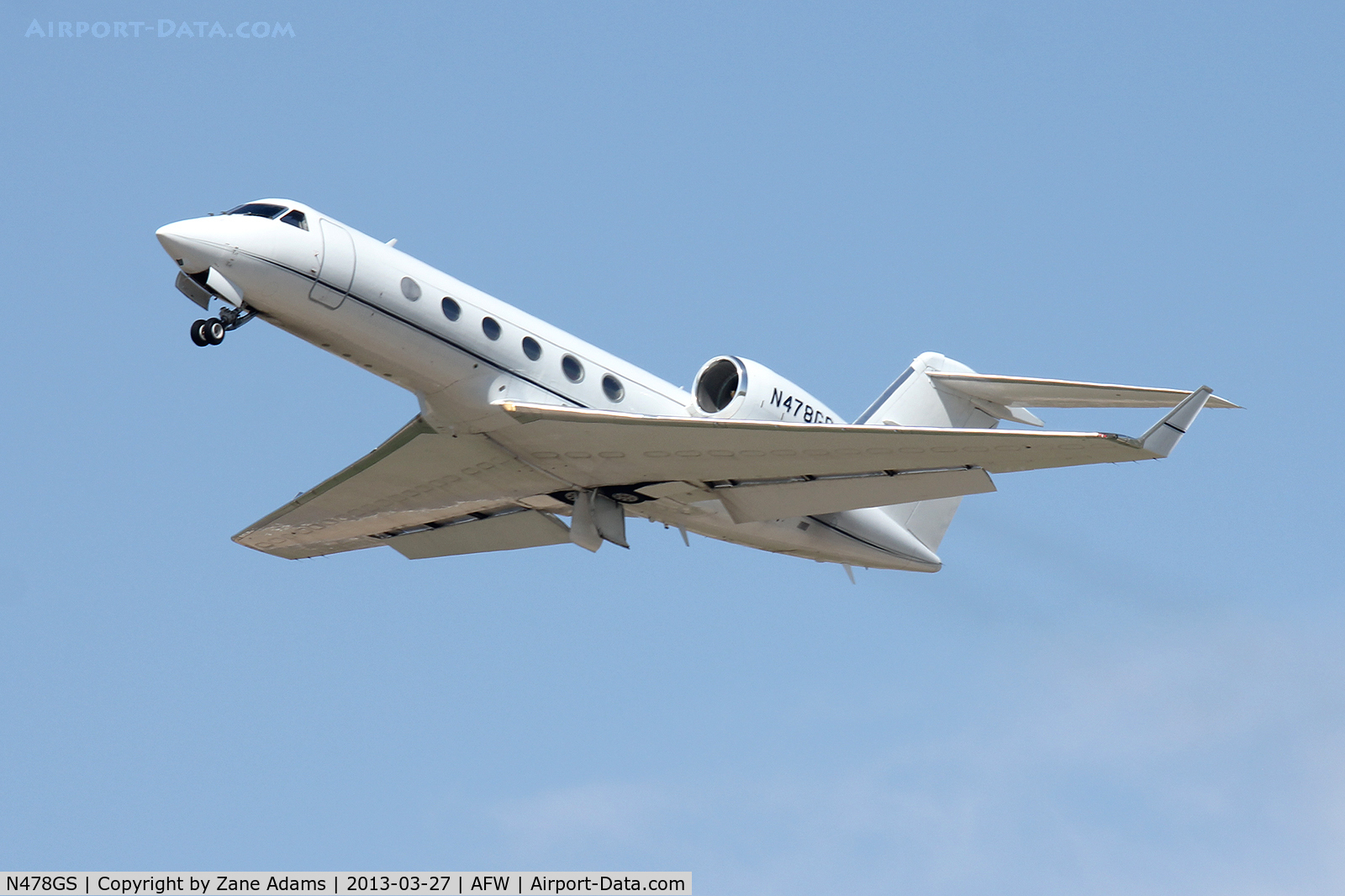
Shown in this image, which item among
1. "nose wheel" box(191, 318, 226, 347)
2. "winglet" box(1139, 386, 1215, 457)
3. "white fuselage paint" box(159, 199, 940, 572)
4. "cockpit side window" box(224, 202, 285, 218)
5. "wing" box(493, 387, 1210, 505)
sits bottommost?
"winglet" box(1139, 386, 1215, 457)

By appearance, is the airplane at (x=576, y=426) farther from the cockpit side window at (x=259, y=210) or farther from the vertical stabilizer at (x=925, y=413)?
the vertical stabilizer at (x=925, y=413)

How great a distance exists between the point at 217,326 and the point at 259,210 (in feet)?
4.28

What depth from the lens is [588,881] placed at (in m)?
16.8

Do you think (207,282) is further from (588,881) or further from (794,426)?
(588,881)

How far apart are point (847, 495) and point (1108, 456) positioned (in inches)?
149

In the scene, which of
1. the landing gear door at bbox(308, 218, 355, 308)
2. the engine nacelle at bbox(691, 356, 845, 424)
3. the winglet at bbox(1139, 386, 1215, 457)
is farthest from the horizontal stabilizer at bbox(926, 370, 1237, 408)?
the landing gear door at bbox(308, 218, 355, 308)

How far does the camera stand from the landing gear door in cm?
1627

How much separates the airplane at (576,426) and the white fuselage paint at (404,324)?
0.02m

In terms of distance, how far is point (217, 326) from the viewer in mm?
16328

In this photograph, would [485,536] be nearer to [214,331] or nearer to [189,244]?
[214,331]

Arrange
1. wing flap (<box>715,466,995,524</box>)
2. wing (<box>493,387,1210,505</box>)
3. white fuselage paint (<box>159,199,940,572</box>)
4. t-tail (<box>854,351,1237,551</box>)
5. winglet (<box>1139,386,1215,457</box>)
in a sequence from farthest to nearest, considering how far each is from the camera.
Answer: t-tail (<box>854,351,1237,551</box>) → wing flap (<box>715,466,995,524</box>) → wing (<box>493,387,1210,505</box>) → white fuselage paint (<box>159,199,940,572</box>) → winglet (<box>1139,386,1215,457</box>)

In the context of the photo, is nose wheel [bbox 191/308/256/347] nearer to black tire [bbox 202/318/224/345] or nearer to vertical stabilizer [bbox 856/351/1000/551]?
black tire [bbox 202/318/224/345]

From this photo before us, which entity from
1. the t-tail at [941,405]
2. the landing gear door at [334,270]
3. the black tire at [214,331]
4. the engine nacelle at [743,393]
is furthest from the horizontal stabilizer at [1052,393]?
the black tire at [214,331]

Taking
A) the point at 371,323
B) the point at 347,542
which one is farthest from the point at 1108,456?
the point at 347,542
